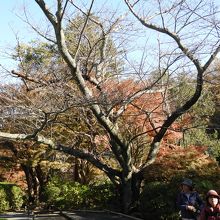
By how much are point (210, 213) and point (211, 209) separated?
0.06 metres

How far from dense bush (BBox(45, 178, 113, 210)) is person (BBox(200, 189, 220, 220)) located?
11023mm

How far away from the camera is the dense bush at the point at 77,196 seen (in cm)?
1647

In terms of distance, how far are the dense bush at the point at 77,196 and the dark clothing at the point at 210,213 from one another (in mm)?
11026

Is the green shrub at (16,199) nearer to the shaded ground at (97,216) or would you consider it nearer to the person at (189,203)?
the shaded ground at (97,216)

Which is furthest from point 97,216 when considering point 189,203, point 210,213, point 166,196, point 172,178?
point 210,213

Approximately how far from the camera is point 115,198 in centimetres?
1576

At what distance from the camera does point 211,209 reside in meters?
5.28

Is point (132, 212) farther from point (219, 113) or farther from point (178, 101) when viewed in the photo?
point (219, 113)

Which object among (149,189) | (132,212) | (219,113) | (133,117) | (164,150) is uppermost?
(219,113)

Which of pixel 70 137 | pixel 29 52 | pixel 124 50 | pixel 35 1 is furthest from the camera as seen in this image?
pixel 29 52

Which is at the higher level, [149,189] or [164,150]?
[164,150]

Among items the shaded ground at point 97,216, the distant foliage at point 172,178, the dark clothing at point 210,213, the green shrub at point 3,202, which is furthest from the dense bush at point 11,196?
the dark clothing at point 210,213

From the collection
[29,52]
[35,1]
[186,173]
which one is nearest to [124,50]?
[35,1]

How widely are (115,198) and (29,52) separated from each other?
32.6 ft
